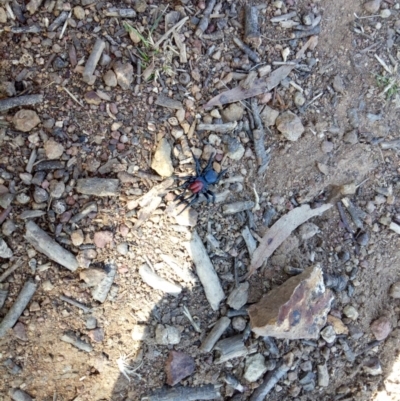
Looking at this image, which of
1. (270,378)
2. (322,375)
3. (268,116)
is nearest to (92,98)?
(268,116)

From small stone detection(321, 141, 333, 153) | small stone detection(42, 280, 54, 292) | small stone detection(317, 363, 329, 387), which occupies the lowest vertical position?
small stone detection(317, 363, 329, 387)

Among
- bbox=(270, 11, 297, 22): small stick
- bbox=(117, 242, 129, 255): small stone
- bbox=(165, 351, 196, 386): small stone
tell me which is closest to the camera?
bbox=(117, 242, 129, 255): small stone

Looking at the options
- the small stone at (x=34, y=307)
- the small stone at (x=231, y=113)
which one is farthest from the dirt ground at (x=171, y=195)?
the small stone at (x=231, y=113)

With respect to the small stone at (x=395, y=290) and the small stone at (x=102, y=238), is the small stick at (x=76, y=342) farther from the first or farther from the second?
the small stone at (x=395, y=290)

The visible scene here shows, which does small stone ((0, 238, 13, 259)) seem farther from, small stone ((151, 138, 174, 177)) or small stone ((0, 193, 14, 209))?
small stone ((151, 138, 174, 177))

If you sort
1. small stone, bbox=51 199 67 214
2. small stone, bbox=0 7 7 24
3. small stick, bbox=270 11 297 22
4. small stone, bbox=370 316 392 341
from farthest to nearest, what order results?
small stone, bbox=370 316 392 341 → small stick, bbox=270 11 297 22 → small stone, bbox=51 199 67 214 → small stone, bbox=0 7 7 24

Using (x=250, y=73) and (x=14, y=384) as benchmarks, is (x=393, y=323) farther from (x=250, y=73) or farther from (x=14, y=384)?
(x=14, y=384)

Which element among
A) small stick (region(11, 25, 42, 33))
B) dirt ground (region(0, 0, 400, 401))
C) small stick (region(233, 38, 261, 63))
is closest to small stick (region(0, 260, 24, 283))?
dirt ground (region(0, 0, 400, 401))
